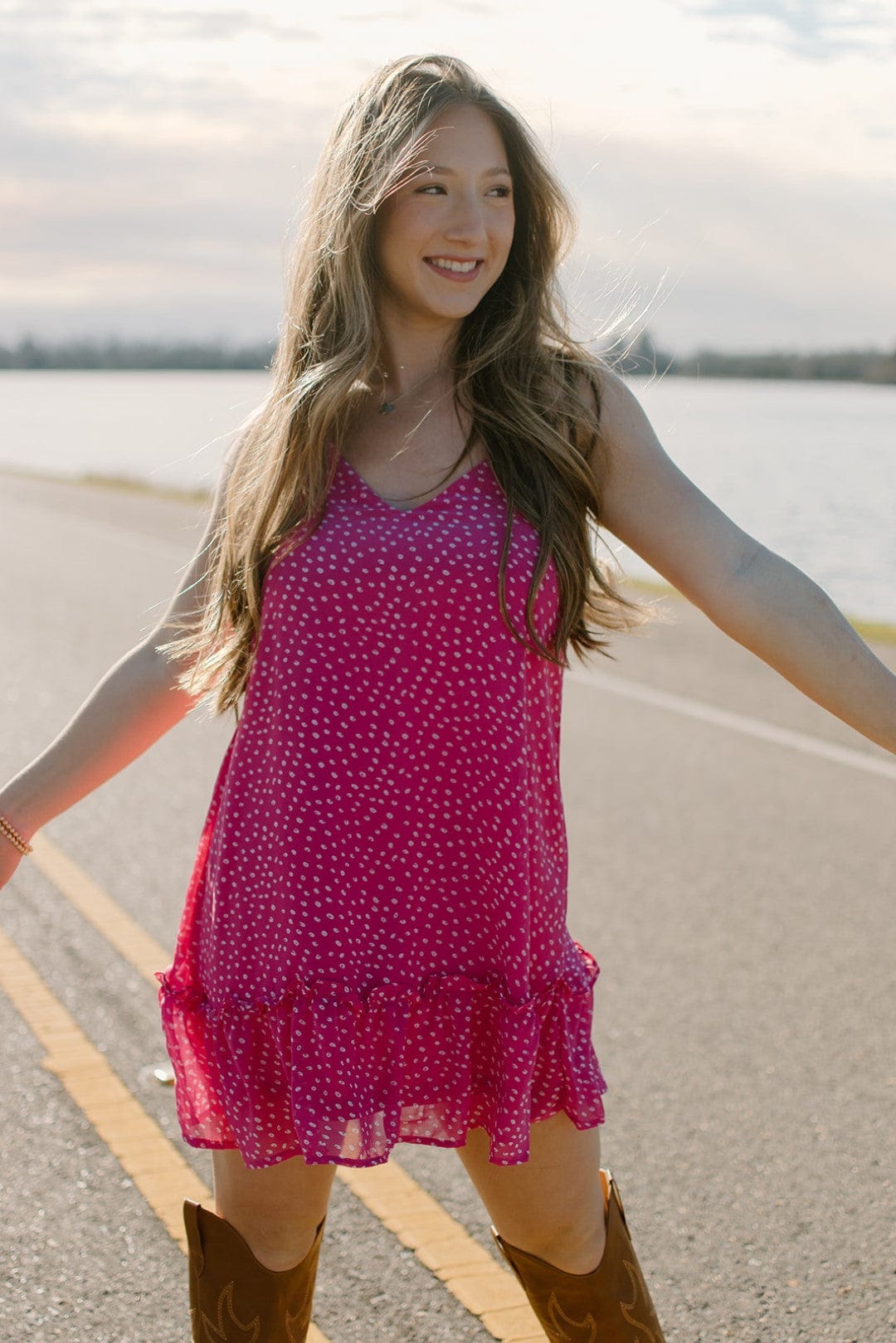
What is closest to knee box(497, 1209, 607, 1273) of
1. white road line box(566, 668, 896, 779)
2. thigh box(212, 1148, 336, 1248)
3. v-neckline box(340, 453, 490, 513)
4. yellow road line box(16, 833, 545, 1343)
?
thigh box(212, 1148, 336, 1248)

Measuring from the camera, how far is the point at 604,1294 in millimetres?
2248

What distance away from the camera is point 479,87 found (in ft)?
7.60

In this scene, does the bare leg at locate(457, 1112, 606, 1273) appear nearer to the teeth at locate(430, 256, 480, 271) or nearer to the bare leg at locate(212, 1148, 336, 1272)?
the bare leg at locate(212, 1148, 336, 1272)

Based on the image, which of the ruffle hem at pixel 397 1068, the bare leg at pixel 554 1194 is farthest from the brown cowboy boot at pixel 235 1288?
the bare leg at pixel 554 1194

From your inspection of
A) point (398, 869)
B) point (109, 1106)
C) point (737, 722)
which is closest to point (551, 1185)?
point (398, 869)

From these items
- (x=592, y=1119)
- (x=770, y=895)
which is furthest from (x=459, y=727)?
(x=770, y=895)

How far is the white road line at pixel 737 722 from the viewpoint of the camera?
24.2ft

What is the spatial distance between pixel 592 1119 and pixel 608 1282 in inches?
9.2

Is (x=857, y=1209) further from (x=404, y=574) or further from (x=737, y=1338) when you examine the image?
(x=404, y=574)

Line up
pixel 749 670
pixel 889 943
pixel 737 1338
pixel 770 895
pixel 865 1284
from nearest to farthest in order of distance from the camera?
pixel 737 1338 → pixel 865 1284 → pixel 889 943 → pixel 770 895 → pixel 749 670

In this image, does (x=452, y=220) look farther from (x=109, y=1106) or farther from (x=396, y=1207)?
(x=109, y=1106)

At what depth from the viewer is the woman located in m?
2.17

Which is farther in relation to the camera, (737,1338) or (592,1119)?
(737,1338)

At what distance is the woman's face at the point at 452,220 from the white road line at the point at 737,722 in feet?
17.0
